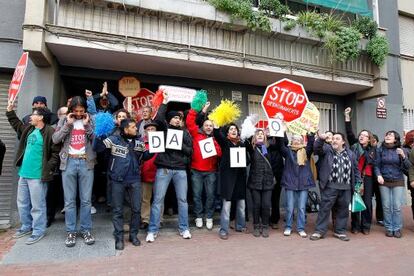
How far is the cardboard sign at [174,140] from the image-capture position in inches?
214

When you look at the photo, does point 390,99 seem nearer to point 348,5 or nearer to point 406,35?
point 406,35

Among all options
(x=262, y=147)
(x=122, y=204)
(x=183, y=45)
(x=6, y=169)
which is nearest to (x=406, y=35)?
(x=262, y=147)

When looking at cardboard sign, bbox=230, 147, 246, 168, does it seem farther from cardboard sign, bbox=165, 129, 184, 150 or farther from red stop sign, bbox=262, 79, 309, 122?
red stop sign, bbox=262, 79, 309, 122

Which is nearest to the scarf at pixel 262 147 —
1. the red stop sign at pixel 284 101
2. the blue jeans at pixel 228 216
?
the red stop sign at pixel 284 101

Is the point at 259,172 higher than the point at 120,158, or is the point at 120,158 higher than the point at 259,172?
the point at 120,158

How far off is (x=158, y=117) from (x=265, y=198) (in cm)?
235

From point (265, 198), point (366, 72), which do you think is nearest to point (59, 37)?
point (265, 198)

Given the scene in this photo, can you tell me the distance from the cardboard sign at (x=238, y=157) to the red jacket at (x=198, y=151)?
50cm

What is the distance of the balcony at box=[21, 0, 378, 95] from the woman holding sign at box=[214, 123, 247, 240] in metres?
2.01

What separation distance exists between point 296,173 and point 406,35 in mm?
7554

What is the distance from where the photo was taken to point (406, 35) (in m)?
10.5

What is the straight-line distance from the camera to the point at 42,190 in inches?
200

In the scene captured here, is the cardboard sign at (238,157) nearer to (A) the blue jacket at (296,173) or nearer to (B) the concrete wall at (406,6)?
(A) the blue jacket at (296,173)

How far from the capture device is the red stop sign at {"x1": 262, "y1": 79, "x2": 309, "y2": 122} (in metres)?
6.49
